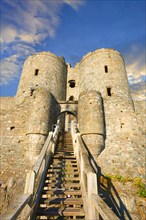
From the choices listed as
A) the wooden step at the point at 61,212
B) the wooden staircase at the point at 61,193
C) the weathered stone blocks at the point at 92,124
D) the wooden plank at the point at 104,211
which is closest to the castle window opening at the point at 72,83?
the weathered stone blocks at the point at 92,124

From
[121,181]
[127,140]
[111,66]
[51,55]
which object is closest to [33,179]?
[121,181]

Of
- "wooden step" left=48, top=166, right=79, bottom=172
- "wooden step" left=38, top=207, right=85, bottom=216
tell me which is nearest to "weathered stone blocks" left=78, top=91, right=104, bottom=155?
"wooden step" left=48, top=166, right=79, bottom=172

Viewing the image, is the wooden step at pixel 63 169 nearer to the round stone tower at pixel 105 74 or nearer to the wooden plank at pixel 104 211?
the wooden plank at pixel 104 211

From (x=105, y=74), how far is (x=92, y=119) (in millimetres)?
5227

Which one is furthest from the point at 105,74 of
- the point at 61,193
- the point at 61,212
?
the point at 61,212

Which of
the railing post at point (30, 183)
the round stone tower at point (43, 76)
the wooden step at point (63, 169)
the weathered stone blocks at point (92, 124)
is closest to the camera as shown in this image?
the railing post at point (30, 183)

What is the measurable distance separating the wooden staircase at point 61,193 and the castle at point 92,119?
3595mm

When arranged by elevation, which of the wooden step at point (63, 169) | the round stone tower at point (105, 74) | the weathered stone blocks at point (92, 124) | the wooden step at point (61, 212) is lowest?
the wooden step at point (61, 212)

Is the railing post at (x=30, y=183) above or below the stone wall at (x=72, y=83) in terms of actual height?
below

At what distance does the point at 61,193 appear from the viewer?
3.82m

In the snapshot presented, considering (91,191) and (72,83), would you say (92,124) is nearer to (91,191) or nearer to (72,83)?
(91,191)

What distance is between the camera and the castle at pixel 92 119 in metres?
8.93

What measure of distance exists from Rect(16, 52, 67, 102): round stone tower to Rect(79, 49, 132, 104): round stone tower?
8.11ft

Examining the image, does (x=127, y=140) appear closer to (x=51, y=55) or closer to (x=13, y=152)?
(x=13, y=152)
